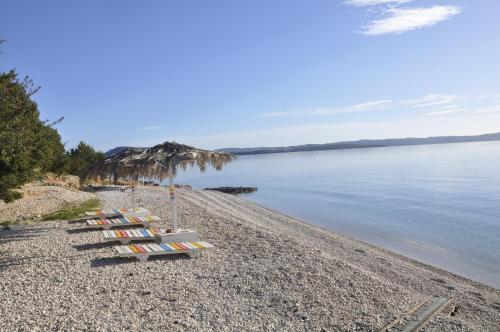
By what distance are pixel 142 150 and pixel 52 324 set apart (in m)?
6.52

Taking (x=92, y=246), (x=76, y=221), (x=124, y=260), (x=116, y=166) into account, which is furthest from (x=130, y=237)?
(x=76, y=221)

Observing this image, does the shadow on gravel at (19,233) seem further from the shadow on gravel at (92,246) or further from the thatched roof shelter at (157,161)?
the thatched roof shelter at (157,161)

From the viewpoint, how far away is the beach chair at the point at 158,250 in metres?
8.96

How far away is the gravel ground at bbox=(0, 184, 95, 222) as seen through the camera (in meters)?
16.2

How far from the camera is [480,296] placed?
10.7m

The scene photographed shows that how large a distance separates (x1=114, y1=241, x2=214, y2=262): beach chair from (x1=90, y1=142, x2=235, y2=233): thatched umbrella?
5.15 ft

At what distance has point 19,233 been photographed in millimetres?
12312

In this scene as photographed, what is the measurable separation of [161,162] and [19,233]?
4.98 metres

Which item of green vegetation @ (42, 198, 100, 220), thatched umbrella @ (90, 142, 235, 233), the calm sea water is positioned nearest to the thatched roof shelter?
thatched umbrella @ (90, 142, 235, 233)

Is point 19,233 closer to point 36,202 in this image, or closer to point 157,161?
point 157,161

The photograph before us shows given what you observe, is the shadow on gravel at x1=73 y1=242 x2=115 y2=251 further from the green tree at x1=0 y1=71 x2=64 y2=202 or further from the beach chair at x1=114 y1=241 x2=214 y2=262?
the green tree at x1=0 y1=71 x2=64 y2=202

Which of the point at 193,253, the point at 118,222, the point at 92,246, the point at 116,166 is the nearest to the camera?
the point at 193,253

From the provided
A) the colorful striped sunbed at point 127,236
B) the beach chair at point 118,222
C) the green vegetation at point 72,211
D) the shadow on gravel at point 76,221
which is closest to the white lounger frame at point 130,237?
the colorful striped sunbed at point 127,236

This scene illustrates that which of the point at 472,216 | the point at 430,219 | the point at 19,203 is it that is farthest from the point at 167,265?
the point at 472,216
